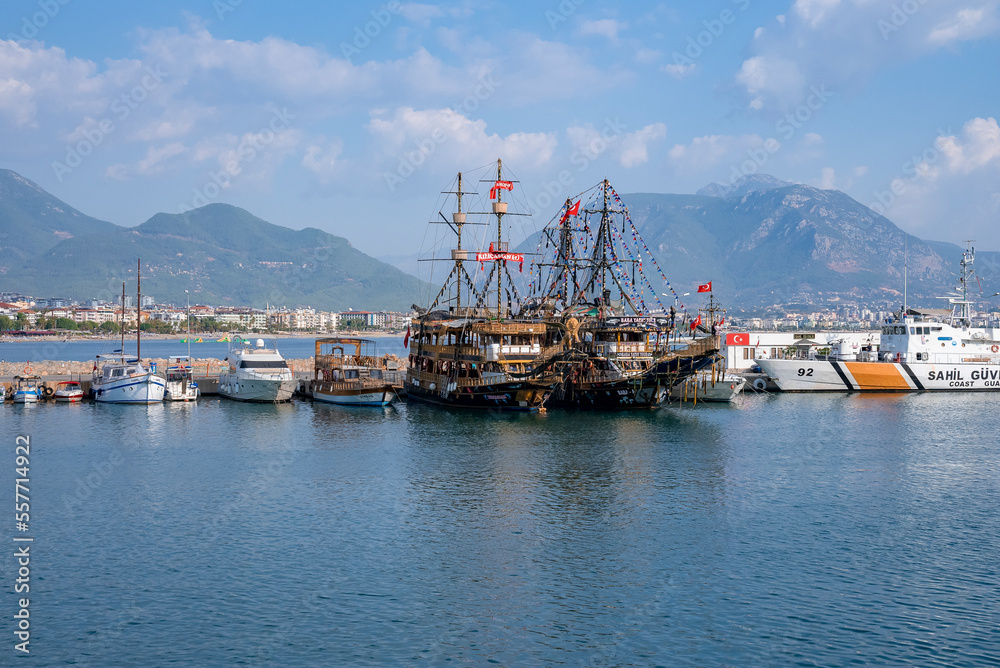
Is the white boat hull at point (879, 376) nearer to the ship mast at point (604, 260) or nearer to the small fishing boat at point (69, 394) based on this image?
the ship mast at point (604, 260)

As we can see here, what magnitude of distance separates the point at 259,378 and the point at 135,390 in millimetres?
10489

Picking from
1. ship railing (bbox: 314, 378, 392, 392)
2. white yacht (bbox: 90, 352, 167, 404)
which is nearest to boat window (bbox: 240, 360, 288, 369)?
ship railing (bbox: 314, 378, 392, 392)

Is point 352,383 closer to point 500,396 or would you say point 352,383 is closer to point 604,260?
point 500,396

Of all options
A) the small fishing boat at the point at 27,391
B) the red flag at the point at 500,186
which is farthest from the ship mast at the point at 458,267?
the small fishing boat at the point at 27,391

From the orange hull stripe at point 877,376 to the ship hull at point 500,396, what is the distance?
3736cm

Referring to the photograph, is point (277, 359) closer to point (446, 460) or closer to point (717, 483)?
point (446, 460)

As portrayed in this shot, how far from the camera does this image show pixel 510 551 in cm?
2909

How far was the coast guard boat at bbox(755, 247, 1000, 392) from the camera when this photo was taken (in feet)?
275

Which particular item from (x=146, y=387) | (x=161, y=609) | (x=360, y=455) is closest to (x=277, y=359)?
(x=146, y=387)

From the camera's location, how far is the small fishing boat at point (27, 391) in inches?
2778

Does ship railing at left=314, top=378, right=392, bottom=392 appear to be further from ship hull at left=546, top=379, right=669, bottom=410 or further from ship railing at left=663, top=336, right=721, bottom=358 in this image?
ship railing at left=663, top=336, right=721, bottom=358

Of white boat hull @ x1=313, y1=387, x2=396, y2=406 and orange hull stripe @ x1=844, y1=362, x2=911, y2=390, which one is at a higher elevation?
orange hull stripe @ x1=844, y1=362, x2=911, y2=390

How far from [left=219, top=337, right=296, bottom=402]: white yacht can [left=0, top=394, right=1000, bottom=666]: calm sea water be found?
745 inches

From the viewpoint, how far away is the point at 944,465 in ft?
145
